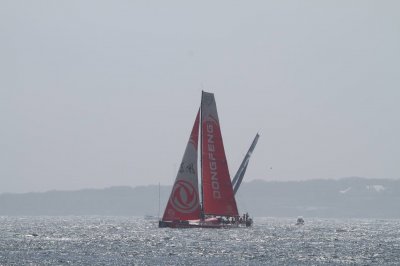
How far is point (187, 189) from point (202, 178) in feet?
6.72

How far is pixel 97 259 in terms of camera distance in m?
77.4

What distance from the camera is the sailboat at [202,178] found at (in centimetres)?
10562

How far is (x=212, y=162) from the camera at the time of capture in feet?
348

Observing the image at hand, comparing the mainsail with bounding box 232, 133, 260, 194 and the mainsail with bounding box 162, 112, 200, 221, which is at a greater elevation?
the mainsail with bounding box 232, 133, 260, 194

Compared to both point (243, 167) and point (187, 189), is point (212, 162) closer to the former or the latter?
point (187, 189)

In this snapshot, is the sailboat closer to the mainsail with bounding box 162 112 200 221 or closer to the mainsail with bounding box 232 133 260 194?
the mainsail with bounding box 162 112 200 221

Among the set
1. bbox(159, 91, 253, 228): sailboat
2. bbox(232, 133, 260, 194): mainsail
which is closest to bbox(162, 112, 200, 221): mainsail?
bbox(159, 91, 253, 228): sailboat

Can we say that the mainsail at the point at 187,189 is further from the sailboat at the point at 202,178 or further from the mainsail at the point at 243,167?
the mainsail at the point at 243,167

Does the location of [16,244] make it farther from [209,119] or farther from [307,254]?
[307,254]

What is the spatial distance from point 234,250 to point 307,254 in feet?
21.7

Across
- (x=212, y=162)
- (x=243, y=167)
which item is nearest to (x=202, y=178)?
(x=212, y=162)

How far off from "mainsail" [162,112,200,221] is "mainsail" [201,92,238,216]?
3.33 feet

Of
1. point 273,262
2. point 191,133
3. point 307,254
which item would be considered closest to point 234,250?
point 307,254

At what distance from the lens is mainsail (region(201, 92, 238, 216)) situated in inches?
4149
